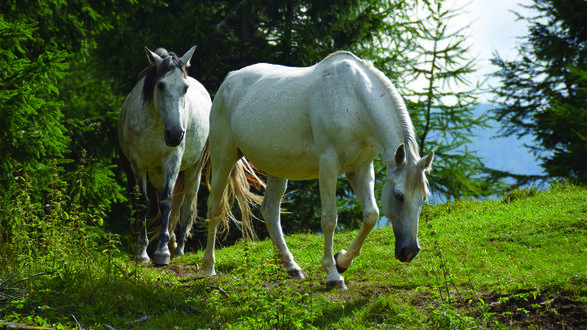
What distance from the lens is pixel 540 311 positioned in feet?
14.3

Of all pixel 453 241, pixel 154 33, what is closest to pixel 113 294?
pixel 453 241

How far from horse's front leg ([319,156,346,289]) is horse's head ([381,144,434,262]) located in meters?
0.74

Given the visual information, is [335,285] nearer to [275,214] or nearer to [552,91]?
[275,214]

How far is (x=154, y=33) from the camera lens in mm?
15547

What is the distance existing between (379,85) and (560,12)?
689 inches

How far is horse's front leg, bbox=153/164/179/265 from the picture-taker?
24.1ft

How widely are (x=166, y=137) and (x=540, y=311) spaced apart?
15.1 feet

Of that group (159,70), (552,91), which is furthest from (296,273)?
(552,91)

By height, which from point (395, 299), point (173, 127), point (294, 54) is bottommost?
point (395, 299)

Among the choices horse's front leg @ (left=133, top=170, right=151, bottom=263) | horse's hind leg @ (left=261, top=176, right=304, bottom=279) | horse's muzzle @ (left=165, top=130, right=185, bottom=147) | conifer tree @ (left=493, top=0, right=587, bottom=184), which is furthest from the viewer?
conifer tree @ (left=493, top=0, right=587, bottom=184)

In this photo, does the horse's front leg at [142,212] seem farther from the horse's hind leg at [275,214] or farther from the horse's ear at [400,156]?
the horse's ear at [400,156]

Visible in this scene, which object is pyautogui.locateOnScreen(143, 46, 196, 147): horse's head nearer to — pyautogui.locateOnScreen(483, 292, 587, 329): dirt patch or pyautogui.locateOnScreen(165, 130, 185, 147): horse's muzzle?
pyautogui.locateOnScreen(165, 130, 185, 147): horse's muzzle

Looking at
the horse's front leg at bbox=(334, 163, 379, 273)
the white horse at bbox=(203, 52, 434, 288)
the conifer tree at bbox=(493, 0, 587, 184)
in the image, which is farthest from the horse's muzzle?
the conifer tree at bbox=(493, 0, 587, 184)

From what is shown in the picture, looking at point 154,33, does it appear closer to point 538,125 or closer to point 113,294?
point 113,294
